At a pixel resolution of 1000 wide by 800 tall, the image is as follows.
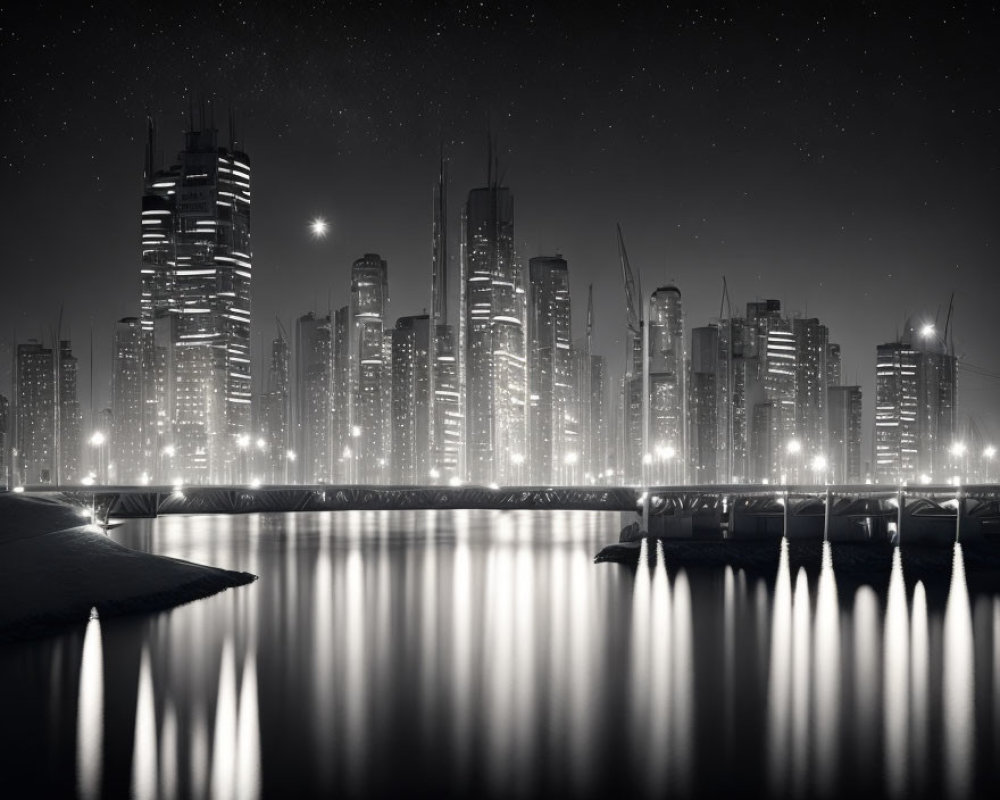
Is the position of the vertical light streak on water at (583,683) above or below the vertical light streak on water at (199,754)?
below

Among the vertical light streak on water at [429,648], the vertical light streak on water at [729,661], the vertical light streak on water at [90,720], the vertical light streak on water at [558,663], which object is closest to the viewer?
the vertical light streak on water at [90,720]

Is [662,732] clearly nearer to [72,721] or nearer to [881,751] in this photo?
[881,751]

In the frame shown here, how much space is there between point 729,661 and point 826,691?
24.5 feet

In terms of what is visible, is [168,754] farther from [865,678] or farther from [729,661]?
[865,678]

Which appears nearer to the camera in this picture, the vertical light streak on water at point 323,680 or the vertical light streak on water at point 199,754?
the vertical light streak on water at point 199,754

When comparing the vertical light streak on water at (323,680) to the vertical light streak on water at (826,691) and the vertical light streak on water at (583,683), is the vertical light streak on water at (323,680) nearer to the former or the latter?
the vertical light streak on water at (583,683)

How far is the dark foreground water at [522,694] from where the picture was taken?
28359 mm

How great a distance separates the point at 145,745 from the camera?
30844 mm

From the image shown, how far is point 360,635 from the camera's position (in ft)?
184

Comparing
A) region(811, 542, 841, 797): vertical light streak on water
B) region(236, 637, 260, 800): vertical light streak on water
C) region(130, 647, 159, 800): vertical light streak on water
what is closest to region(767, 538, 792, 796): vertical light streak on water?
region(811, 542, 841, 797): vertical light streak on water

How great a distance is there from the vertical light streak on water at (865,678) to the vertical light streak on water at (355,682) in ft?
48.4

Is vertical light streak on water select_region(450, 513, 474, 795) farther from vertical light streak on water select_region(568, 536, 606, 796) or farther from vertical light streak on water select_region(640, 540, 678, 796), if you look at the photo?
vertical light streak on water select_region(640, 540, 678, 796)

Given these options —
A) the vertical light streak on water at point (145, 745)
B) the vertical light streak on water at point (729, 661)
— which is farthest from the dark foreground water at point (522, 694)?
the vertical light streak on water at point (729, 661)

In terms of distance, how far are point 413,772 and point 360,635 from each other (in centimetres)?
2801
